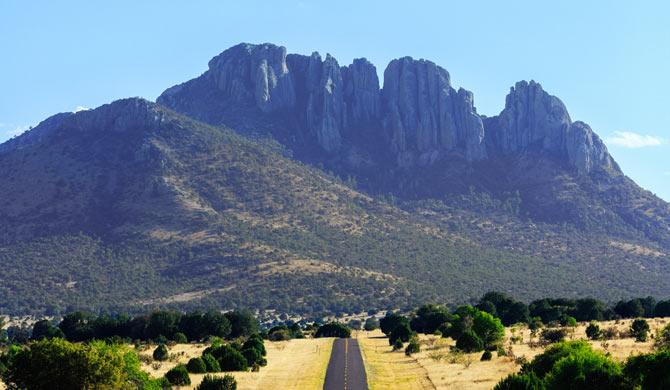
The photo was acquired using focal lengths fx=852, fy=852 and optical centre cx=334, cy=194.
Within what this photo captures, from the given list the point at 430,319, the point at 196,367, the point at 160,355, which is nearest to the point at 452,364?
the point at 196,367

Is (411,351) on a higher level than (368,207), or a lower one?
lower

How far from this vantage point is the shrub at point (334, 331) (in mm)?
105875

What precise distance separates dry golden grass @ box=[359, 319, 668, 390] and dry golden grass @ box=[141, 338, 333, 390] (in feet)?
12.4

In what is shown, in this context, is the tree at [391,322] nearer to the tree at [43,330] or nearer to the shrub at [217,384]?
the tree at [43,330]

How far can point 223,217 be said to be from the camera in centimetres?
17100

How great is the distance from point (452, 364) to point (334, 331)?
46.5 metres

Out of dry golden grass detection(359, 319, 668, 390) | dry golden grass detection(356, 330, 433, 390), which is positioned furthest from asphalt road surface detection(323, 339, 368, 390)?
dry golden grass detection(359, 319, 668, 390)

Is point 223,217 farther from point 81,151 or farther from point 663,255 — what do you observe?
point 663,255

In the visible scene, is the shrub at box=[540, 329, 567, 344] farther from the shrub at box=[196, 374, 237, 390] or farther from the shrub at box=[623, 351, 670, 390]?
the shrub at box=[623, 351, 670, 390]

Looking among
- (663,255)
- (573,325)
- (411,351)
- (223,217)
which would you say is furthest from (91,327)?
(663,255)

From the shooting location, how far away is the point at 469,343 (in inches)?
2758

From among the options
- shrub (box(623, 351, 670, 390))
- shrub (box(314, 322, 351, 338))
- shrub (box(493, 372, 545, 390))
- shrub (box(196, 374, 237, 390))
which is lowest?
→ shrub (box(314, 322, 351, 338))

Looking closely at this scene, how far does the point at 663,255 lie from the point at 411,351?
128 meters

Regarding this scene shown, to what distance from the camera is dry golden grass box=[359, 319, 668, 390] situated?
165 feet
